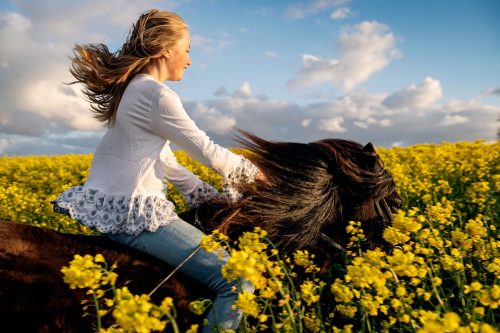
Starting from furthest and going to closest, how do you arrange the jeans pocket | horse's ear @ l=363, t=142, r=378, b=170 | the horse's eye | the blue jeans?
the horse's eye < horse's ear @ l=363, t=142, r=378, b=170 < the jeans pocket < the blue jeans

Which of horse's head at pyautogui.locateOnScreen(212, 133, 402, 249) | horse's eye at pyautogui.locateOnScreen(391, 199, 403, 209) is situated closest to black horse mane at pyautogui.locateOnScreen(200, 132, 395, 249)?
horse's head at pyautogui.locateOnScreen(212, 133, 402, 249)

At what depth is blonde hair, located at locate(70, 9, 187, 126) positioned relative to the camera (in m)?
2.65

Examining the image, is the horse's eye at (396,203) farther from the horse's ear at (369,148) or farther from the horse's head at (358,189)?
the horse's ear at (369,148)

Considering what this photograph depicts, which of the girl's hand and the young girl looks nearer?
→ the young girl

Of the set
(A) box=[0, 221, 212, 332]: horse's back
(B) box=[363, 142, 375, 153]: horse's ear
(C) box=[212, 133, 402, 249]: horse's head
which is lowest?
(A) box=[0, 221, 212, 332]: horse's back

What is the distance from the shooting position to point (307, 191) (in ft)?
8.58

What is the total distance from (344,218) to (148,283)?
1.16 metres

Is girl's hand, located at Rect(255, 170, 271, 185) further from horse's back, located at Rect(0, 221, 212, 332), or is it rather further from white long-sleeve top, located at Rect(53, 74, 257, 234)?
horse's back, located at Rect(0, 221, 212, 332)

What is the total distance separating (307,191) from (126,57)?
129 cm

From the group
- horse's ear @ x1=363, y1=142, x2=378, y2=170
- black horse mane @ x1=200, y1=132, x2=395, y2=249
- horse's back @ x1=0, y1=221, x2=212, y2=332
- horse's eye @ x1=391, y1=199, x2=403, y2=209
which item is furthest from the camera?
horse's eye @ x1=391, y1=199, x2=403, y2=209

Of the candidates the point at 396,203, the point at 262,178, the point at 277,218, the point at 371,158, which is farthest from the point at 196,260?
the point at 396,203

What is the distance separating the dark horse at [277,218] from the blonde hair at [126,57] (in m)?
0.74

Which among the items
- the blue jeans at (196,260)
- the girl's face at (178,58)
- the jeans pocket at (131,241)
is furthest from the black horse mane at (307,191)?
the girl's face at (178,58)

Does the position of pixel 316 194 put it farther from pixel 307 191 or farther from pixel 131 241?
pixel 131 241
